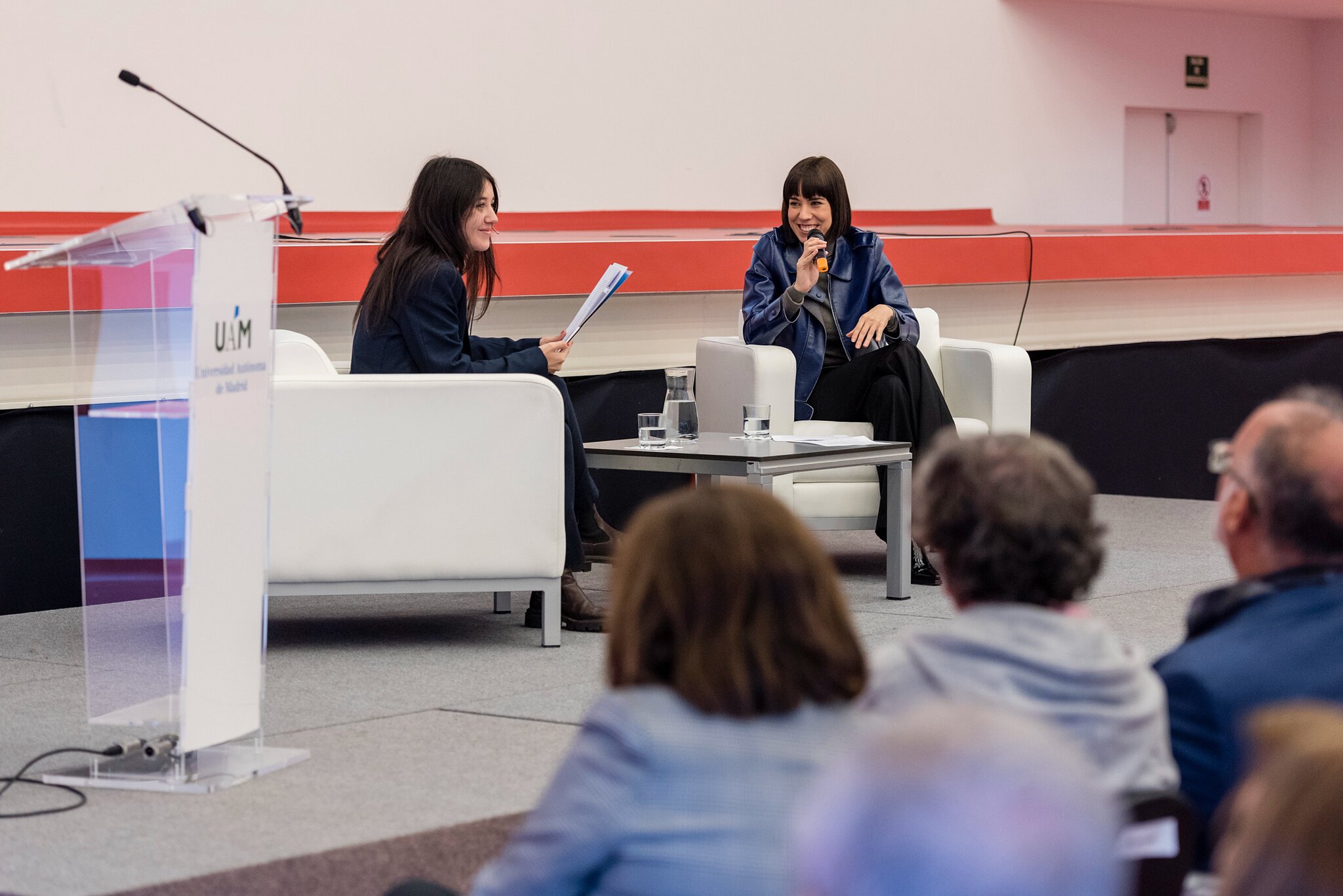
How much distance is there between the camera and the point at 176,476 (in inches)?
107

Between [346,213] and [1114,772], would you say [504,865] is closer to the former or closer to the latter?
[1114,772]

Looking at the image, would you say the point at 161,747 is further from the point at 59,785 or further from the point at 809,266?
the point at 809,266

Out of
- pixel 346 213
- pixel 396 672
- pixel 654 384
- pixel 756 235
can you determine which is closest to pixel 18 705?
pixel 396 672

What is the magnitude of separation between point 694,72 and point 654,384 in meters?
3.37

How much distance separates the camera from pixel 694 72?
866 centimetres

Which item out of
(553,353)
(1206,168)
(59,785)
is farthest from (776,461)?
(1206,168)

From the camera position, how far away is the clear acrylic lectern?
8.61 feet

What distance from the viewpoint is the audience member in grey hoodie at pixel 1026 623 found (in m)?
1.39

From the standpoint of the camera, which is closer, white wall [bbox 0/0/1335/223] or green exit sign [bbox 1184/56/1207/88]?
white wall [bbox 0/0/1335/223]

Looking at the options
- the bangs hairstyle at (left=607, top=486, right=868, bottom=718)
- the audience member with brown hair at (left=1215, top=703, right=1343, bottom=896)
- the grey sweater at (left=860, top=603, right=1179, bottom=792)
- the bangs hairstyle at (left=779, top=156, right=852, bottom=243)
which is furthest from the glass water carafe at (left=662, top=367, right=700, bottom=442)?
the audience member with brown hair at (left=1215, top=703, right=1343, bottom=896)

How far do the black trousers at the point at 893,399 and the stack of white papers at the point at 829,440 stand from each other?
12cm

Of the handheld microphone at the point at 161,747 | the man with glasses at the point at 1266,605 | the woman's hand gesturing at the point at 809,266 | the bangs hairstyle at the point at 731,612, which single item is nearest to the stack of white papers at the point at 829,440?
the woman's hand gesturing at the point at 809,266

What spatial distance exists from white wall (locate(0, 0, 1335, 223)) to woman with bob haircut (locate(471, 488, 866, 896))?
6077mm

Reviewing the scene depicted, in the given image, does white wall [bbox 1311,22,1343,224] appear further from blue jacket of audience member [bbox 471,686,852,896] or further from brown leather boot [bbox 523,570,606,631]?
blue jacket of audience member [bbox 471,686,852,896]
